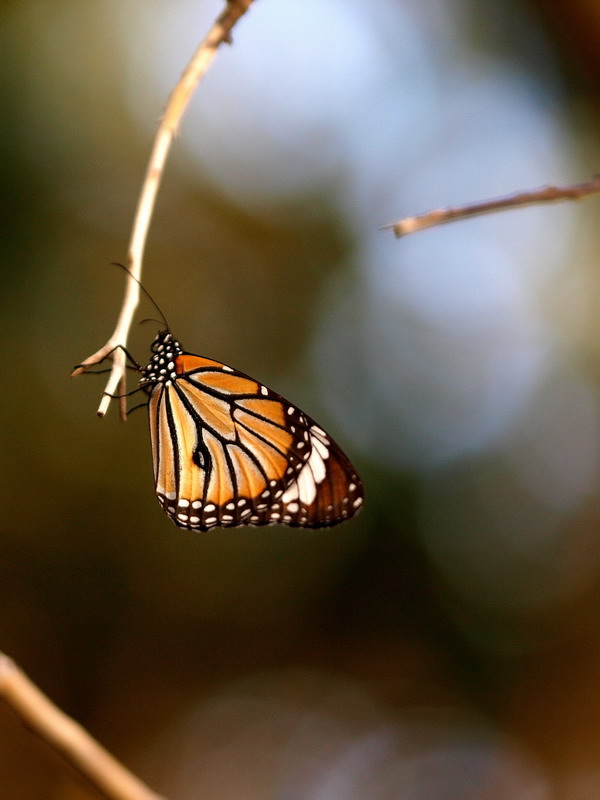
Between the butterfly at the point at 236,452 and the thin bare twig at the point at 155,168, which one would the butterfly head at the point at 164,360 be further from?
the thin bare twig at the point at 155,168

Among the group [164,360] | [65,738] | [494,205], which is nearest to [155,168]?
[494,205]

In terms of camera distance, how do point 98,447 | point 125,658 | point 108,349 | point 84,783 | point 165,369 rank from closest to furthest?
point 84,783 < point 108,349 < point 165,369 < point 98,447 < point 125,658

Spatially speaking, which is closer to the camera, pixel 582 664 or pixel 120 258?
pixel 120 258

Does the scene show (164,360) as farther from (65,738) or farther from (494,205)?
(65,738)

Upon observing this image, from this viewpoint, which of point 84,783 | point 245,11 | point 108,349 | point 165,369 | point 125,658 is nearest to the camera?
point 84,783

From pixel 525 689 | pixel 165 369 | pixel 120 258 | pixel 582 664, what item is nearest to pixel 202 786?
pixel 525 689

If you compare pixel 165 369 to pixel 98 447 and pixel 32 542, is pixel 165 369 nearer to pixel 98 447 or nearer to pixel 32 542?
pixel 98 447

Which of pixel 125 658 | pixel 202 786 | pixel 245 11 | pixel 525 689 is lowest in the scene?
pixel 202 786
